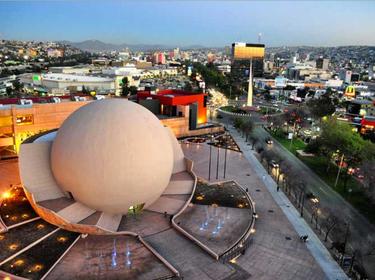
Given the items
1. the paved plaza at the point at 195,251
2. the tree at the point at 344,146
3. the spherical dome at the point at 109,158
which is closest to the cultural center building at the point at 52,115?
the spherical dome at the point at 109,158

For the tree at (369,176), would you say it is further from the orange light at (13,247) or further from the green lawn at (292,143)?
the orange light at (13,247)

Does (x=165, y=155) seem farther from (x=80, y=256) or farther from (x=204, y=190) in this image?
(x=80, y=256)

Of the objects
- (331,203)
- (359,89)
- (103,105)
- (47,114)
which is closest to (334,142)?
(331,203)

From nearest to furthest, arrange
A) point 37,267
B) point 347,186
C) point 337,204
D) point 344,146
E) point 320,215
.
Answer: point 37,267 < point 320,215 < point 337,204 < point 347,186 < point 344,146

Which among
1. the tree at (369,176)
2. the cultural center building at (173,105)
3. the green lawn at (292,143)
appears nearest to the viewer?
the tree at (369,176)

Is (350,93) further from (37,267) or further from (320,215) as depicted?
(37,267)

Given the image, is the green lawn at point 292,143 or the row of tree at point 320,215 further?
the green lawn at point 292,143

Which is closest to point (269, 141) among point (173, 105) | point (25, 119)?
point (173, 105)
